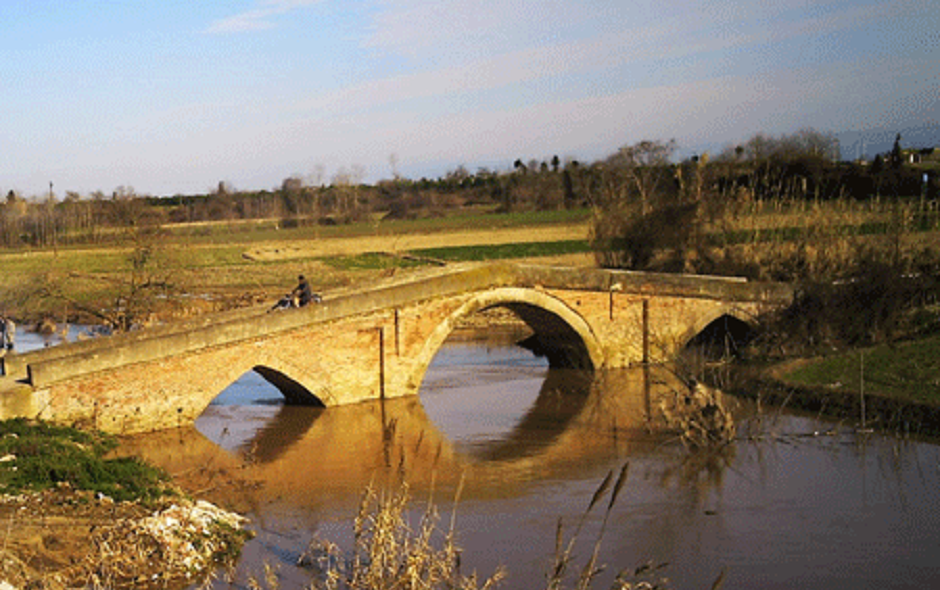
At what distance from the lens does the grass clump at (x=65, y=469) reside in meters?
14.9

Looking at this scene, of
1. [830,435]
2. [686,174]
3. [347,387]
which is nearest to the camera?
[830,435]

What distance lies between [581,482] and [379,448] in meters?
4.02

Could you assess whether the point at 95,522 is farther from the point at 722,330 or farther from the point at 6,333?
the point at 722,330

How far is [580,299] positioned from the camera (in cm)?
2572

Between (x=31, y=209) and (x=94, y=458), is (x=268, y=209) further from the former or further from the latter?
(x=94, y=458)

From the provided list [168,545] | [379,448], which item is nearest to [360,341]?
[379,448]

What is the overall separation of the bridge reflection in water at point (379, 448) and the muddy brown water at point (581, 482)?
2.0 inches

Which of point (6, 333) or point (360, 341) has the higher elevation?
point (6, 333)

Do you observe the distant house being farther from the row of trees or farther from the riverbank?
the riverbank

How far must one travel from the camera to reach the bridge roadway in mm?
19234

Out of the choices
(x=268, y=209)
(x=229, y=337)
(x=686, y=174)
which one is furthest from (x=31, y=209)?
(x=229, y=337)

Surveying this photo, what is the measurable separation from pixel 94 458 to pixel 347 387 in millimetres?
7335

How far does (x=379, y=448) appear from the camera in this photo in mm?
19875

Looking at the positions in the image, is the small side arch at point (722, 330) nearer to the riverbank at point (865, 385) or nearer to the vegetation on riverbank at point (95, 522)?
the riverbank at point (865, 385)
